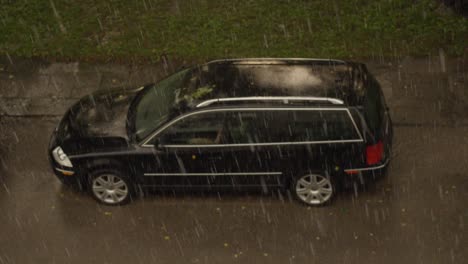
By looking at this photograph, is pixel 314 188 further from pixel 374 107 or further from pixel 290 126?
pixel 374 107

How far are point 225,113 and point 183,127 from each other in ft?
1.90

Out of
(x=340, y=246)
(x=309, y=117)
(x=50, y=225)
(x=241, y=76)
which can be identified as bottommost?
(x=340, y=246)

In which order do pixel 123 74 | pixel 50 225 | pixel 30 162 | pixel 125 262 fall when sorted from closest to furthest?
pixel 125 262
pixel 50 225
pixel 30 162
pixel 123 74

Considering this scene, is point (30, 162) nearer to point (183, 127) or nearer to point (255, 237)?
point (183, 127)

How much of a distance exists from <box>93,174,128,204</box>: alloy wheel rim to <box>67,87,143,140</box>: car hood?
0.59 metres

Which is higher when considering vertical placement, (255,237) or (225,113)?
(225,113)

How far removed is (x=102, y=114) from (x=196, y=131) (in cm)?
158

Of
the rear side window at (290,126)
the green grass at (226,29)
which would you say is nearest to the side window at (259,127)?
the rear side window at (290,126)

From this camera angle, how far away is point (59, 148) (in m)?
9.34

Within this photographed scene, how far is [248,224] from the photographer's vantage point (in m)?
9.16

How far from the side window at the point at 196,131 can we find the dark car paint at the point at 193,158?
0.35ft

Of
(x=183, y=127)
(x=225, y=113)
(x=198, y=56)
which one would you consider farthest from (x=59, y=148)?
(x=198, y=56)

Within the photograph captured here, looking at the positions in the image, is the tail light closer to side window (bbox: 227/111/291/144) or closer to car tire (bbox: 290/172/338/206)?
car tire (bbox: 290/172/338/206)

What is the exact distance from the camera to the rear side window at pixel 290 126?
871cm
